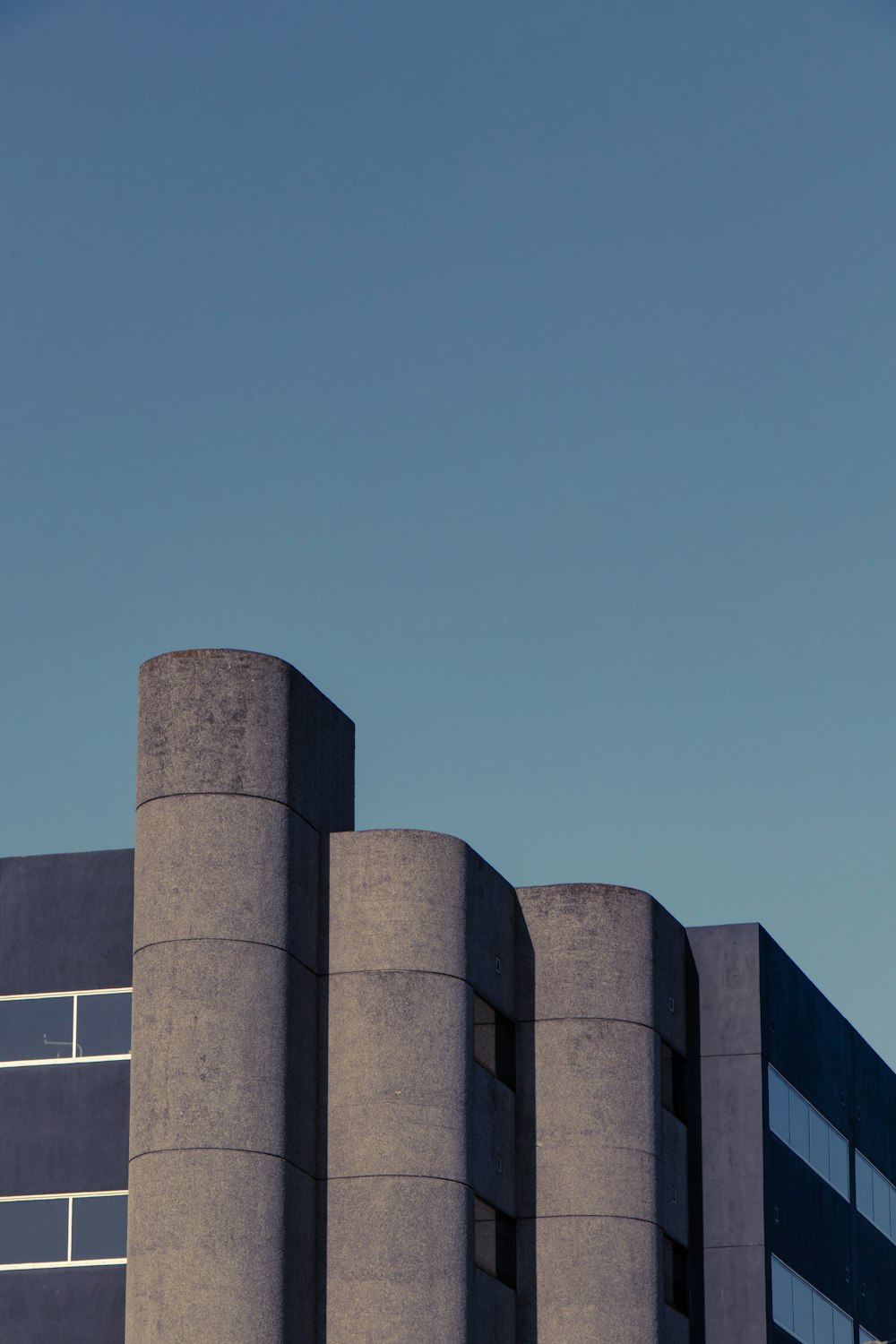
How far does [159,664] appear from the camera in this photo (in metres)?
39.2

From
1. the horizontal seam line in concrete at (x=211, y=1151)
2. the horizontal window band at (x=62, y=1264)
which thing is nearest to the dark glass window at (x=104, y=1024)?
the horizontal seam line in concrete at (x=211, y=1151)

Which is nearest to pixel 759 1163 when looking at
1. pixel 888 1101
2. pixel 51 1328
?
pixel 888 1101

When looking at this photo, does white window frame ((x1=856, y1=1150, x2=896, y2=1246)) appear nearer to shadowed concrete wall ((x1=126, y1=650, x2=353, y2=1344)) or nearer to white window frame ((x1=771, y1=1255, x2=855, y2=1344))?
white window frame ((x1=771, y1=1255, x2=855, y2=1344))

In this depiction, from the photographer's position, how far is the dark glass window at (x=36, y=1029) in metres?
39.8

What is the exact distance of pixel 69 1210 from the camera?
3878 centimetres

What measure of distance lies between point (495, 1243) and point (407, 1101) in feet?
13.5

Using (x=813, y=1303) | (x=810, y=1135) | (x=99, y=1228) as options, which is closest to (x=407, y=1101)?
(x=99, y=1228)

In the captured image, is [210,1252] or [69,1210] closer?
[210,1252]

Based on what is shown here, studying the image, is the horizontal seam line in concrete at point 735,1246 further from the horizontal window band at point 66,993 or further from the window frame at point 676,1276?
the horizontal window band at point 66,993

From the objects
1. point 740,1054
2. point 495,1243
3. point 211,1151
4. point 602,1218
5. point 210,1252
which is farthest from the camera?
point 740,1054

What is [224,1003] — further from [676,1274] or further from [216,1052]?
[676,1274]

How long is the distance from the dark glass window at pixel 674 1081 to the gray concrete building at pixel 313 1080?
52 centimetres

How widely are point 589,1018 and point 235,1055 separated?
824cm

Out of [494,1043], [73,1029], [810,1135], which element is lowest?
[73,1029]
